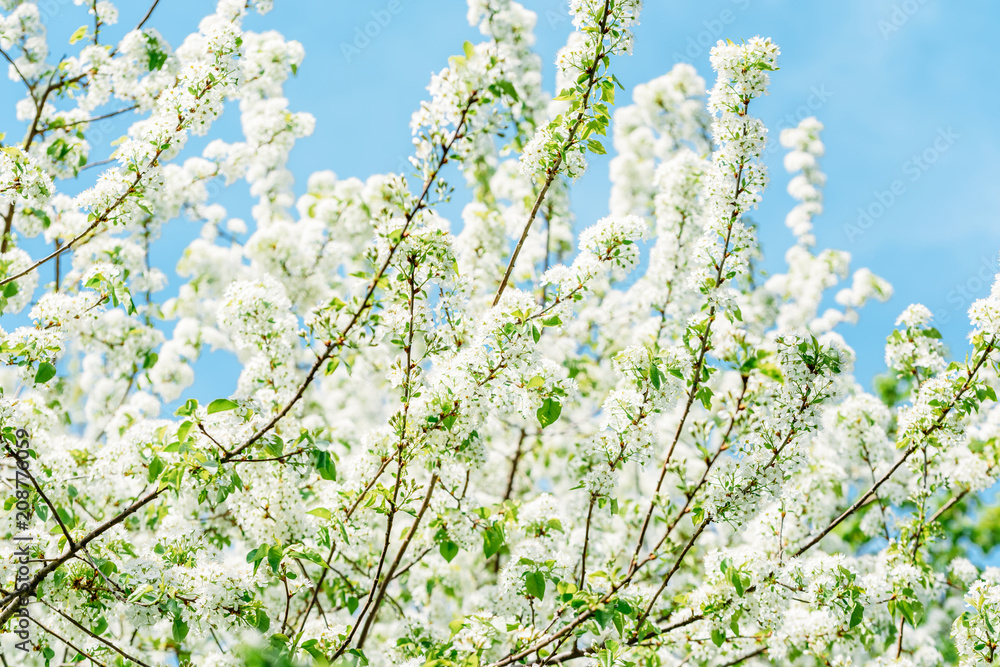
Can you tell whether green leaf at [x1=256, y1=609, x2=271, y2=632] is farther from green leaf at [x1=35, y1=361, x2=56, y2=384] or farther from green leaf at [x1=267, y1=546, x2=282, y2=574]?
green leaf at [x1=35, y1=361, x2=56, y2=384]

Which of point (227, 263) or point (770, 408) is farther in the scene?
point (227, 263)

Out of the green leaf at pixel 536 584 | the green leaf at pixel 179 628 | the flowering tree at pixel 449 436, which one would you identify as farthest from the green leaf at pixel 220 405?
the green leaf at pixel 536 584

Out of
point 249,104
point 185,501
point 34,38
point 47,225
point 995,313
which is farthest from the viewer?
point 249,104

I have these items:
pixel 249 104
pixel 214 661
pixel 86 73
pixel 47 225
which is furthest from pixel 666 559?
pixel 249 104

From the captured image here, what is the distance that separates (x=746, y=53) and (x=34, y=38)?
6214mm

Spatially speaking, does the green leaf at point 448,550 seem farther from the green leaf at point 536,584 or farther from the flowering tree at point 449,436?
the green leaf at point 536,584

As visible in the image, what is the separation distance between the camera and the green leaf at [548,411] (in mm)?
3601

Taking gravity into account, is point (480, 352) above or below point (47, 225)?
below

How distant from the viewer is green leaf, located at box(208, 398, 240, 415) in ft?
11.4

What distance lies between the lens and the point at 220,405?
3504 mm

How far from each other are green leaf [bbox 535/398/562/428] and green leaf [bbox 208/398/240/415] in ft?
5.22

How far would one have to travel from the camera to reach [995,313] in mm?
3930

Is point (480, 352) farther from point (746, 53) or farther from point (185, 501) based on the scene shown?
point (185, 501)

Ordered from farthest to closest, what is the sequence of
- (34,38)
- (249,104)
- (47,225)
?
1. (249,104)
2. (34,38)
3. (47,225)
